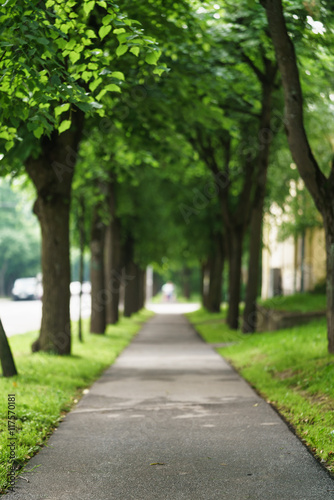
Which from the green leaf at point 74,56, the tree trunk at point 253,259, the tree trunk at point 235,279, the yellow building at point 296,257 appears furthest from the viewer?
the yellow building at point 296,257

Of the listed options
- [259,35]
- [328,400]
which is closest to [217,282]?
[259,35]

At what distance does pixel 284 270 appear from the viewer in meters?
39.3

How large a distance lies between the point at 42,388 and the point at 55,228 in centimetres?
486

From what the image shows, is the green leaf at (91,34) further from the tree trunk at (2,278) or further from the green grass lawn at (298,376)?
the tree trunk at (2,278)

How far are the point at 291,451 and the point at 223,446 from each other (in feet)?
2.10

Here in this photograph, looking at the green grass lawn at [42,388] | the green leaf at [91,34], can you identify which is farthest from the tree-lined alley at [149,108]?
the green grass lawn at [42,388]

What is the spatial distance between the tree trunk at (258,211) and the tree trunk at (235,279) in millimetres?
3115

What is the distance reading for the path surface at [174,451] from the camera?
517 centimetres

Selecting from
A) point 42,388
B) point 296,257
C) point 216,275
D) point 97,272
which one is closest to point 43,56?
point 42,388

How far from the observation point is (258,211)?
19.4 meters

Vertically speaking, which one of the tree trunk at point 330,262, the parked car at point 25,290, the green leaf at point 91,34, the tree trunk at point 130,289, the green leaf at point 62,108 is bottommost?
the parked car at point 25,290

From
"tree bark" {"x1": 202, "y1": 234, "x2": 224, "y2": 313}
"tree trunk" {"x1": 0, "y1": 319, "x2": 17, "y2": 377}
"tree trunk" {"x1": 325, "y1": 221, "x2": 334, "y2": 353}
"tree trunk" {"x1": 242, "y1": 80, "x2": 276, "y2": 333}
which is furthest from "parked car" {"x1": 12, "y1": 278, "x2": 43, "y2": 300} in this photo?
"tree trunk" {"x1": 325, "y1": 221, "x2": 334, "y2": 353}

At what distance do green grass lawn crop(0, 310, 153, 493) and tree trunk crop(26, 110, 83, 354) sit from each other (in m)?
0.62

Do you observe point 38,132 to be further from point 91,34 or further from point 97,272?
point 97,272
